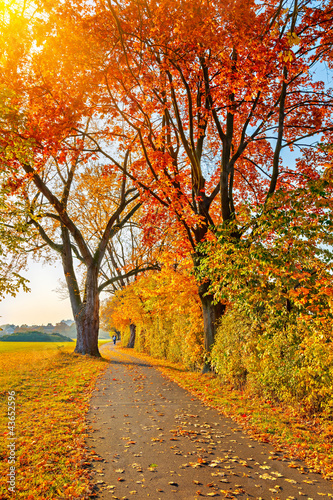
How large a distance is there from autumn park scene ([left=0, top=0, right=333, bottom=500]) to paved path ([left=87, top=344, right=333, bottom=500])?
3 centimetres

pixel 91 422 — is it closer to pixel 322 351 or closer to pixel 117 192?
pixel 322 351

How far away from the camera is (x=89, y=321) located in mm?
17500

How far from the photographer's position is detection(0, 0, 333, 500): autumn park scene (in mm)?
4234

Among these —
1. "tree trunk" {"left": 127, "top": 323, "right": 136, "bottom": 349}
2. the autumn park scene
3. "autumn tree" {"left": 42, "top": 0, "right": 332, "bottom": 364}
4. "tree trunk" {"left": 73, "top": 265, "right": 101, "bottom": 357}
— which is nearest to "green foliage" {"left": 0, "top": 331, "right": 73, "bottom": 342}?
"tree trunk" {"left": 127, "top": 323, "right": 136, "bottom": 349}

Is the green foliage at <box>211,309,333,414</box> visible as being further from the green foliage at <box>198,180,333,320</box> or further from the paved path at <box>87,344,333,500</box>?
the paved path at <box>87,344,333,500</box>

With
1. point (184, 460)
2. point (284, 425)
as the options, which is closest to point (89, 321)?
point (284, 425)

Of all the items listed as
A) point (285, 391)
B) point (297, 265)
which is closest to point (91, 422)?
point (285, 391)

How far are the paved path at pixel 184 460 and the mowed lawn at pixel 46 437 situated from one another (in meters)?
0.28

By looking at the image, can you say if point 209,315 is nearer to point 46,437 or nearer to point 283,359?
point 283,359

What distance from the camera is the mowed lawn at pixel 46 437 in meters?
3.54

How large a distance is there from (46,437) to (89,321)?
12.8 metres

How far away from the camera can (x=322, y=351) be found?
4996 mm

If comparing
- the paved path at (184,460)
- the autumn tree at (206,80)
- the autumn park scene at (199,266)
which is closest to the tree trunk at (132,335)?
the autumn park scene at (199,266)

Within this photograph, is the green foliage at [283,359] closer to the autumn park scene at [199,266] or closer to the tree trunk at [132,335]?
the autumn park scene at [199,266]
